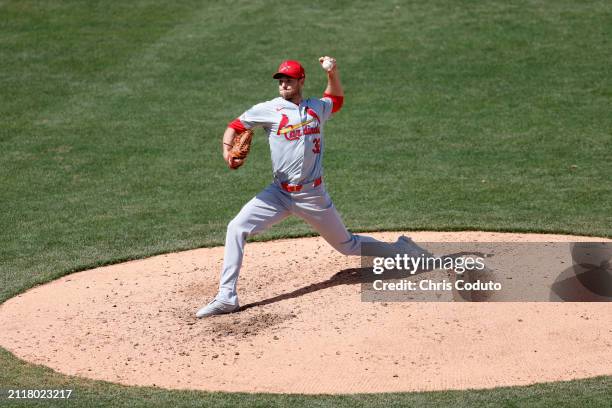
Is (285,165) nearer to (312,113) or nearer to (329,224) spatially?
(312,113)

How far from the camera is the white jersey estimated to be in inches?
311

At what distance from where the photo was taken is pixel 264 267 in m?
9.02

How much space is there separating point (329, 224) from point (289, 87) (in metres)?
1.18

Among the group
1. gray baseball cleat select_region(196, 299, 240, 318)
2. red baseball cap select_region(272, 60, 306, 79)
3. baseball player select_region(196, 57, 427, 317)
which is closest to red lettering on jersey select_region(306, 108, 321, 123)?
baseball player select_region(196, 57, 427, 317)

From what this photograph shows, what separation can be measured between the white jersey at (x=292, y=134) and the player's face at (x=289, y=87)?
0.05 m

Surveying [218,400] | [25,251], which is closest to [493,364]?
[218,400]

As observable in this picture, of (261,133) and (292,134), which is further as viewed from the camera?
(261,133)

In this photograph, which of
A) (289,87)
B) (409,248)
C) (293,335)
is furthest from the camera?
(409,248)

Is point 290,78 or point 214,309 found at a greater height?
point 290,78

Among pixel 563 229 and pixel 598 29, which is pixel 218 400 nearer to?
pixel 563 229

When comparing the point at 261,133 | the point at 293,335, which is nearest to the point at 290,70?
the point at 293,335

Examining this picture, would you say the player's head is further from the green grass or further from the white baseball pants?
the green grass

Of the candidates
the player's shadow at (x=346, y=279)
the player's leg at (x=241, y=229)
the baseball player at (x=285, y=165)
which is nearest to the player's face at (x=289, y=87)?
the baseball player at (x=285, y=165)

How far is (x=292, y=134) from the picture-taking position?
7.88m
